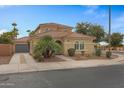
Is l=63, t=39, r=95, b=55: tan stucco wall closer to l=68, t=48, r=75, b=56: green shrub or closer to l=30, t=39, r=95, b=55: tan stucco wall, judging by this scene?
l=30, t=39, r=95, b=55: tan stucco wall

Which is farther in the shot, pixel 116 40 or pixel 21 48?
pixel 116 40

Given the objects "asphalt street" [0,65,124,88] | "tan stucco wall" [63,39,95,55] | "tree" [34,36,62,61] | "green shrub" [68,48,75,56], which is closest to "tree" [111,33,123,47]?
"tan stucco wall" [63,39,95,55]

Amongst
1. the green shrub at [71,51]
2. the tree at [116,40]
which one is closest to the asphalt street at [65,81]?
the green shrub at [71,51]

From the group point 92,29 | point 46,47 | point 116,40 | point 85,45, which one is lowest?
point 46,47

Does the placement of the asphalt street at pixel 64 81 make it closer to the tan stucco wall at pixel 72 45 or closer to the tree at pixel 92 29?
the tan stucco wall at pixel 72 45

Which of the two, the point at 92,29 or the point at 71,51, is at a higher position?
the point at 92,29

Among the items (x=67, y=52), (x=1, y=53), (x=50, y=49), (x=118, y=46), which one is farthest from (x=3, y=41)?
(x=118, y=46)

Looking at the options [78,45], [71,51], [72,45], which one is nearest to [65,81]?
[71,51]

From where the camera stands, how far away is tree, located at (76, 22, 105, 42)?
174 feet

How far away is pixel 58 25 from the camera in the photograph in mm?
44094

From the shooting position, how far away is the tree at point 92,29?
53188mm

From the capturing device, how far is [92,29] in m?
53.6

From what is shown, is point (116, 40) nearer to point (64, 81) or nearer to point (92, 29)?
point (92, 29)
